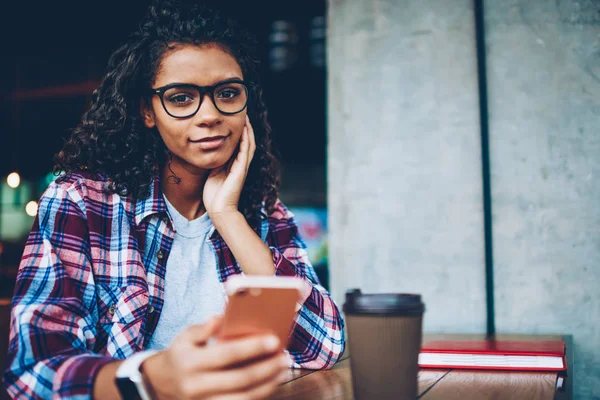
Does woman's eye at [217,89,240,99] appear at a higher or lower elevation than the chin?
higher

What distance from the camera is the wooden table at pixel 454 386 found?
38.5 inches

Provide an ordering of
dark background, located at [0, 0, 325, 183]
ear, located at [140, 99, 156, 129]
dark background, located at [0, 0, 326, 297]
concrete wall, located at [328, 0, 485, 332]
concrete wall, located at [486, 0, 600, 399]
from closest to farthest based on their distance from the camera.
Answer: ear, located at [140, 99, 156, 129]
concrete wall, located at [486, 0, 600, 399]
concrete wall, located at [328, 0, 485, 332]
dark background, located at [0, 0, 326, 297]
dark background, located at [0, 0, 325, 183]

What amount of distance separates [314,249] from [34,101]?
15.1 feet

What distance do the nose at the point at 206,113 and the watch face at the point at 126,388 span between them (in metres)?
0.77

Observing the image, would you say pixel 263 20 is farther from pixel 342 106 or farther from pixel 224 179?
pixel 224 179

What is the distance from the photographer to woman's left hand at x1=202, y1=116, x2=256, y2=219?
1.51m

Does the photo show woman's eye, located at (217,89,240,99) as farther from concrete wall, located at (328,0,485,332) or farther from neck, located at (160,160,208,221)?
concrete wall, located at (328,0,485,332)

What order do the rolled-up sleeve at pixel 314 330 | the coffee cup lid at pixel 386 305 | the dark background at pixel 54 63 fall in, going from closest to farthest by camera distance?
1. the coffee cup lid at pixel 386 305
2. the rolled-up sleeve at pixel 314 330
3. the dark background at pixel 54 63

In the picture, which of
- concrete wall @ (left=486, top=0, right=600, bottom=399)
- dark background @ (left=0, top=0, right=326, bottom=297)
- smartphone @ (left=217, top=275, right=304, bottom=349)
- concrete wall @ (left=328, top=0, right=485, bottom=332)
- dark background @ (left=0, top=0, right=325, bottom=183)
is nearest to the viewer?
smartphone @ (left=217, top=275, right=304, bottom=349)

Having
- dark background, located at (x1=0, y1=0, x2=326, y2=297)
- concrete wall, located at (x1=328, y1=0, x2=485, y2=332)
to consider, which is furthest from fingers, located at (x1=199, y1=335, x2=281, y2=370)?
dark background, located at (x1=0, y1=0, x2=326, y2=297)

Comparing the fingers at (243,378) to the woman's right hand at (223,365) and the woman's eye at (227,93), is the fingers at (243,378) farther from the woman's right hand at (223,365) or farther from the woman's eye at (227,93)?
the woman's eye at (227,93)

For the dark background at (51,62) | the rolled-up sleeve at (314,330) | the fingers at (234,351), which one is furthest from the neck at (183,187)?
the dark background at (51,62)

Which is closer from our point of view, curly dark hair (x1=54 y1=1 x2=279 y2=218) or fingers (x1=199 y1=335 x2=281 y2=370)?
fingers (x1=199 y1=335 x2=281 y2=370)

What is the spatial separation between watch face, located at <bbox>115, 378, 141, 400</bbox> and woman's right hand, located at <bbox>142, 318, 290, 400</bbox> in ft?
0.69
